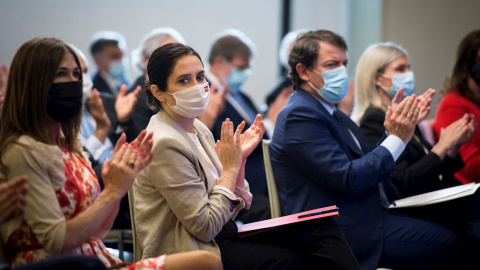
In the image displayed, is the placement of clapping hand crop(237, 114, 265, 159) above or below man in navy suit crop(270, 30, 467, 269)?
above

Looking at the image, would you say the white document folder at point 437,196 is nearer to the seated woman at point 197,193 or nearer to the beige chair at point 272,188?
the beige chair at point 272,188

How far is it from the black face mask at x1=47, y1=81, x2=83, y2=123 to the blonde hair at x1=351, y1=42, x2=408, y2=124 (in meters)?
1.87

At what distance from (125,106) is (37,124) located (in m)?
1.66

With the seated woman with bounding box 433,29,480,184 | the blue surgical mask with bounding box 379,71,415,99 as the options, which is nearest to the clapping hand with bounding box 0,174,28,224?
the blue surgical mask with bounding box 379,71,415,99

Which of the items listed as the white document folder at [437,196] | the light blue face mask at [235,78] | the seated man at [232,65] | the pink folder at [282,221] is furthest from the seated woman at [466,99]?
the pink folder at [282,221]

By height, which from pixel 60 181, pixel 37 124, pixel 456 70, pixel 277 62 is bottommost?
pixel 277 62

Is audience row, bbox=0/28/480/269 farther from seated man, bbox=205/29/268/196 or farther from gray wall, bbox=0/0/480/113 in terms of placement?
gray wall, bbox=0/0/480/113

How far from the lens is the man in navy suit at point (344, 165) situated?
272 centimetres

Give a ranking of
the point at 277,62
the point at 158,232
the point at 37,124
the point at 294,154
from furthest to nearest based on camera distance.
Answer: the point at 277,62 < the point at 294,154 < the point at 158,232 < the point at 37,124

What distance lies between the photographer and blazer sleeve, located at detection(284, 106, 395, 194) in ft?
8.80

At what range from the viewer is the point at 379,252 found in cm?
282

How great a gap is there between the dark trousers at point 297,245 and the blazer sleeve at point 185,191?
0.14 m

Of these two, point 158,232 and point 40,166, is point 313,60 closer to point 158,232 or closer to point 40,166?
point 158,232

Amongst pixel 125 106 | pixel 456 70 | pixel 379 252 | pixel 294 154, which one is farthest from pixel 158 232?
pixel 456 70
